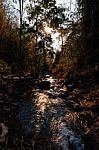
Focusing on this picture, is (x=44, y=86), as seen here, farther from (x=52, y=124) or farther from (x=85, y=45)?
(x=52, y=124)

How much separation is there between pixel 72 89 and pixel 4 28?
25.2m

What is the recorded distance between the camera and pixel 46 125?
48.2ft

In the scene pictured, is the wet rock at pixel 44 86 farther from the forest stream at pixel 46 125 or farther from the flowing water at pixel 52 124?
the flowing water at pixel 52 124

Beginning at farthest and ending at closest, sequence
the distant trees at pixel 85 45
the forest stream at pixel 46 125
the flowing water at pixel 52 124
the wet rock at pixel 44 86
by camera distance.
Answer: the wet rock at pixel 44 86 → the distant trees at pixel 85 45 → the flowing water at pixel 52 124 → the forest stream at pixel 46 125

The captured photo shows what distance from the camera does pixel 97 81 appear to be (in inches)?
970

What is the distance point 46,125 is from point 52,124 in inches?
12.1

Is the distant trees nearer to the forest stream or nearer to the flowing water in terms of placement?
the forest stream

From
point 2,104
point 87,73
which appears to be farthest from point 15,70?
point 2,104

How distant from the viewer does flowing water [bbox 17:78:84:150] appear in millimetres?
12017

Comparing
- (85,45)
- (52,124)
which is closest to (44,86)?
(85,45)

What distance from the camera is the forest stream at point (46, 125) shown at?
38.4ft

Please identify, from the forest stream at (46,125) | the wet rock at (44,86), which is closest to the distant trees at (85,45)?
the wet rock at (44,86)

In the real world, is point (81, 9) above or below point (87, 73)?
above

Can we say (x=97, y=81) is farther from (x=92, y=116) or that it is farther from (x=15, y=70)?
(x=15, y=70)
